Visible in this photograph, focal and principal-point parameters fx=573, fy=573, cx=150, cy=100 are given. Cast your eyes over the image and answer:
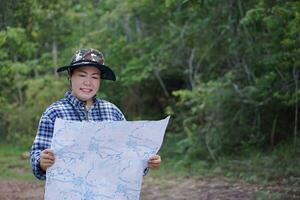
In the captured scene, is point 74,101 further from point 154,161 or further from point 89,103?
point 154,161

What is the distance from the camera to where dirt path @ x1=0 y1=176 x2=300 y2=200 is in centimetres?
786

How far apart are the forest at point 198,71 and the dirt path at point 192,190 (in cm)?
62

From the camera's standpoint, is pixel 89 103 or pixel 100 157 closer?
pixel 100 157

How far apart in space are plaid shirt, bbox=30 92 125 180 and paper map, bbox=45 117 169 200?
0.12m

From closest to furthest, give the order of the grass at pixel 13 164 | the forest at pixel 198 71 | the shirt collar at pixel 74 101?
the shirt collar at pixel 74 101, the forest at pixel 198 71, the grass at pixel 13 164

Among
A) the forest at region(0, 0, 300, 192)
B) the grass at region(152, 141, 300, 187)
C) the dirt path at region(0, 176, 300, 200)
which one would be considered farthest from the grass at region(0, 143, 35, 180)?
the grass at region(152, 141, 300, 187)

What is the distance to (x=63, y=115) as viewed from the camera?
286 cm

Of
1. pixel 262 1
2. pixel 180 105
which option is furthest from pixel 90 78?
pixel 180 105

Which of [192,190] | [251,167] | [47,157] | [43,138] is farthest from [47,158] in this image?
[251,167]

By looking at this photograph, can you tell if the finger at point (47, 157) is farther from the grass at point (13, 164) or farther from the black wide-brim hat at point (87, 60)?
the grass at point (13, 164)

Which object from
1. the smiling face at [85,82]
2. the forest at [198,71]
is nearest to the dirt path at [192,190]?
the forest at [198,71]

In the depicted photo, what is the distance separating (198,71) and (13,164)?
469cm

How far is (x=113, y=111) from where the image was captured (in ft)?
9.95

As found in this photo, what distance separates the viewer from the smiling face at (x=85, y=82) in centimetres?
291
